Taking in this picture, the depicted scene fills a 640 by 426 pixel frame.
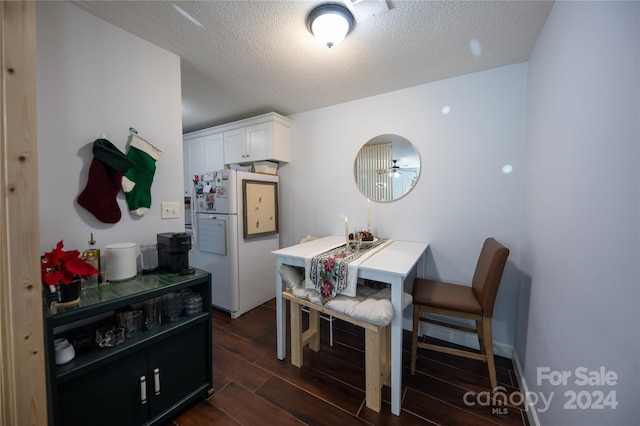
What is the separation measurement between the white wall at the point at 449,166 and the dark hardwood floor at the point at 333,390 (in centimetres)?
57

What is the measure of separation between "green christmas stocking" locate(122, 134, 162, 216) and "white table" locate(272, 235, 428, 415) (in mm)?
967

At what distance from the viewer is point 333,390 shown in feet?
5.19

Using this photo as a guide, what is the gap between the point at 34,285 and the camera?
903 millimetres

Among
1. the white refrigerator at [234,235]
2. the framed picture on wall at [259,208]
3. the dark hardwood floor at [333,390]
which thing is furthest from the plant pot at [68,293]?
the framed picture on wall at [259,208]

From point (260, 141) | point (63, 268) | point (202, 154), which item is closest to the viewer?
point (63, 268)

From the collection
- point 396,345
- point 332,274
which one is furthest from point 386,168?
point 396,345

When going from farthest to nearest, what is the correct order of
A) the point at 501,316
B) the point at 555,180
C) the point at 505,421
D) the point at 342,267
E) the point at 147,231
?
the point at 501,316, the point at 147,231, the point at 342,267, the point at 505,421, the point at 555,180

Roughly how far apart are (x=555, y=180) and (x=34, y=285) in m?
2.35

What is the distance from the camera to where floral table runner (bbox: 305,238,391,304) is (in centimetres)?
151

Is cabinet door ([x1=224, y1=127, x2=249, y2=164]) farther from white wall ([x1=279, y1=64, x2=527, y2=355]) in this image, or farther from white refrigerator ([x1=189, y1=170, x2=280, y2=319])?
A: white wall ([x1=279, y1=64, x2=527, y2=355])

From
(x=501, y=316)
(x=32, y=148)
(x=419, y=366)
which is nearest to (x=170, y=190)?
(x=32, y=148)

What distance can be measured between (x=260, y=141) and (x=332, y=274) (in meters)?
2.03

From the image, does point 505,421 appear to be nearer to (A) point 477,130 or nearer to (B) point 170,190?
(A) point 477,130

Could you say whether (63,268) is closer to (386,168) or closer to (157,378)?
(157,378)
